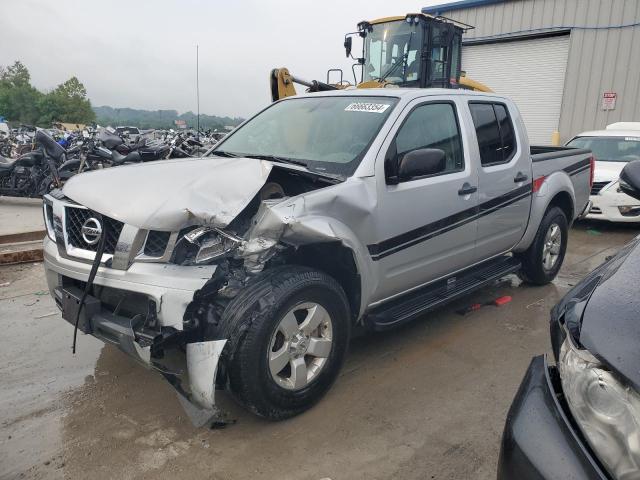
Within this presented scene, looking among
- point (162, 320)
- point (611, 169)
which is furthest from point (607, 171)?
point (162, 320)

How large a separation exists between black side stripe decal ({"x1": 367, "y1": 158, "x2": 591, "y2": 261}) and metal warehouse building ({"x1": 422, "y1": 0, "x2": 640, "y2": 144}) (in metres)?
12.5

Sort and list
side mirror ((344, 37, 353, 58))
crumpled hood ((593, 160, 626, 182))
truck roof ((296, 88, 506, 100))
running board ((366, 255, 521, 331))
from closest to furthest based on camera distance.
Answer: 1. running board ((366, 255, 521, 331))
2. truck roof ((296, 88, 506, 100))
3. crumpled hood ((593, 160, 626, 182))
4. side mirror ((344, 37, 353, 58))

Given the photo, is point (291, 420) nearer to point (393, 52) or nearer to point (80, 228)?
point (80, 228)

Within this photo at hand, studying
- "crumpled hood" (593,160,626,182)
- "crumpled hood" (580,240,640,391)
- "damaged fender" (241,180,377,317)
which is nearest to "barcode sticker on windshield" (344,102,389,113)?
"damaged fender" (241,180,377,317)

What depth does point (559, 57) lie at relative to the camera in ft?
51.5

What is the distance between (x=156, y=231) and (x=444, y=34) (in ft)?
29.2

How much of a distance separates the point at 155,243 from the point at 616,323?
2081mm

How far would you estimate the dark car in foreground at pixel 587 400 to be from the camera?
131cm

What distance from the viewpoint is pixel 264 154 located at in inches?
147

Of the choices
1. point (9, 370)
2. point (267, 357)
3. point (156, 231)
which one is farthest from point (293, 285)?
point (9, 370)

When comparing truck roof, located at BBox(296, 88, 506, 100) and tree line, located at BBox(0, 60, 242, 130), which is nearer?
truck roof, located at BBox(296, 88, 506, 100)

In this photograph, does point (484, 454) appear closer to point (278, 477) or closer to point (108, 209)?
point (278, 477)

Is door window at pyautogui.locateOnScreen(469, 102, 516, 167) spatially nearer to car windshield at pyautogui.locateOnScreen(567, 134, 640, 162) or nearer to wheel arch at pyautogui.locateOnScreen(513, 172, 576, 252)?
wheel arch at pyautogui.locateOnScreen(513, 172, 576, 252)

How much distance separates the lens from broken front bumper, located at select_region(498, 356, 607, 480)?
1352 mm
